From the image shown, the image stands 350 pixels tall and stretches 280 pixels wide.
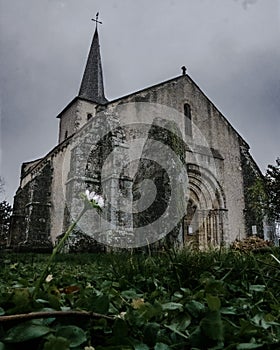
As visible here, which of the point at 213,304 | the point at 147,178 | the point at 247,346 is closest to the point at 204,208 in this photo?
the point at 147,178

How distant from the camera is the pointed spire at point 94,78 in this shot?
2754 cm

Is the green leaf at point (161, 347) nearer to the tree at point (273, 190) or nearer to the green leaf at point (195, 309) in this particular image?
the green leaf at point (195, 309)

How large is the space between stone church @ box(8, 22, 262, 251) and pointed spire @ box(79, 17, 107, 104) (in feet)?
32.4

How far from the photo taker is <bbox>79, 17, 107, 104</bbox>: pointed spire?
1084 inches

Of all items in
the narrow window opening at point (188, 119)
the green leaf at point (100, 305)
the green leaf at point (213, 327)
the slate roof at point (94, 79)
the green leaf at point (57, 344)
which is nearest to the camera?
the green leaf at point (57, 344)

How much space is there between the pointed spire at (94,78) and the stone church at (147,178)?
9868 mm

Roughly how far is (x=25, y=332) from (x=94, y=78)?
28.9 m

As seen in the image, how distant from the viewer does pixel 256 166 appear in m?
19.6

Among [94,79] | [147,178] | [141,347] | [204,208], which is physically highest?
[94,79]

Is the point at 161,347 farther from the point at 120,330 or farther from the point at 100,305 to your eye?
the point at 100,305

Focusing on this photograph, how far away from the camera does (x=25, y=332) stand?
825mm

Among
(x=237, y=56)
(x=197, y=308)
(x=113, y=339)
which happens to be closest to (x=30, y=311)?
(x=113, y=339)

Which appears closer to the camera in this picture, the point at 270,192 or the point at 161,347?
the point at 161,347

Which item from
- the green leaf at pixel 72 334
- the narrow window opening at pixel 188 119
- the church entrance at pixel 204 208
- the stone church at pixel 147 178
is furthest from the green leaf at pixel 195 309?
the narrow window opening at pixel 188 119
